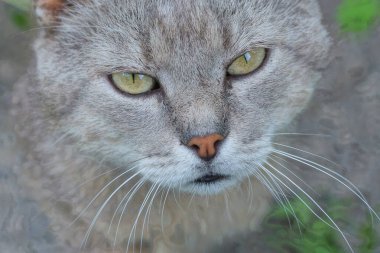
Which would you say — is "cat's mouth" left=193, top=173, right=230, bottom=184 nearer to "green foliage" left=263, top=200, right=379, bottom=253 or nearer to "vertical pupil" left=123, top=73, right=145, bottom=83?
"vertical pupil" left=123, top=73, right=145, bottom=83

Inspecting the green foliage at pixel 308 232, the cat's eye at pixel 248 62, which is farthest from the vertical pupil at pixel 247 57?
the green foliage at pixel 308 232

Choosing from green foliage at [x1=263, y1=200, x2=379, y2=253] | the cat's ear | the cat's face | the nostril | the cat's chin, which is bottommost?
green foliage at [x1=263, y1=200, x2=379, y2=253]

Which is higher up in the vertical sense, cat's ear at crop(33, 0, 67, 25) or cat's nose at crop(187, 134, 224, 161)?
cat's ear at crop(33, 0, 67, 25)

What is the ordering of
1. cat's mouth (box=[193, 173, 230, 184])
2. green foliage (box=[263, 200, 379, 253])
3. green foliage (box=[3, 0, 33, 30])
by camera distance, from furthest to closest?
green foliage (box=[3, 0, 33, 30])
green foliage (box=[263, 200, 379, 253])
cat's mouth (box=[193, 173, 230, 184])

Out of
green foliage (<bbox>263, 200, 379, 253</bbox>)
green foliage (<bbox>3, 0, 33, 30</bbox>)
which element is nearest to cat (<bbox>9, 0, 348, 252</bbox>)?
green foliage (<bbox>263, 200, 379, 253</bbox>)

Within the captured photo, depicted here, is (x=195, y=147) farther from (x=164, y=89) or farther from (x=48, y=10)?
(x=48, y=10)

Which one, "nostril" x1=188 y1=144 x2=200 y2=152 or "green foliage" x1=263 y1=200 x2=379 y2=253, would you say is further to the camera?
"green foliage" x1=263 y1=200 x2=379 y2=253

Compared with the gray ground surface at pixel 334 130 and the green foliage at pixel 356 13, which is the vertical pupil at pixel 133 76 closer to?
the gray ground surface at pixel 334 130

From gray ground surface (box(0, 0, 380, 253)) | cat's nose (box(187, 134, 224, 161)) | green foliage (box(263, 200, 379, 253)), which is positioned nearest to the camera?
cat's nose (box(187, 134, 224, 161))
